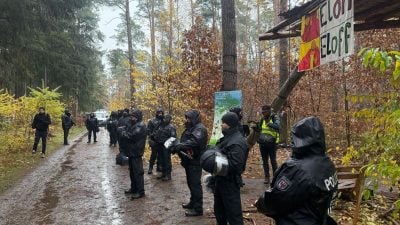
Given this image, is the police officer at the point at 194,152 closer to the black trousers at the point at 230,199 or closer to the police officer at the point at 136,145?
the police officer at the point at 136,145

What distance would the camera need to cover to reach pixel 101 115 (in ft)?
153

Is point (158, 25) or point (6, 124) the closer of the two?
point (6, 124)

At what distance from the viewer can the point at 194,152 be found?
707cm

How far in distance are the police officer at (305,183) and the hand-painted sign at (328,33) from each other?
1422mm

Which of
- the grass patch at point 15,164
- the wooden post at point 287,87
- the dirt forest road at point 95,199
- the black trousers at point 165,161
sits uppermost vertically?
the wooden post at point 287,87

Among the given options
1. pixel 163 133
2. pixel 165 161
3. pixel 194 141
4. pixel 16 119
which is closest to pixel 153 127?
pixel 163 133

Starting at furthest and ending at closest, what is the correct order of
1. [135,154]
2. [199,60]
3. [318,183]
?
[199,60], [135,154], [318,183]

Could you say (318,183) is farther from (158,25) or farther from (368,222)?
(158,25)

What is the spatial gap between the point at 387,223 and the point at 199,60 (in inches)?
441

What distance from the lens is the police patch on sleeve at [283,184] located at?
3146 mm

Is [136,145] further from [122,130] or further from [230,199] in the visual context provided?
[230,199]

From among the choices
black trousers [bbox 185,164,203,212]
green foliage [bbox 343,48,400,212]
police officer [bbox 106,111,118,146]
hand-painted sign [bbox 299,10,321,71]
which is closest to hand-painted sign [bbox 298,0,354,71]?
hand-painted sign [bbox 299,10,321,71]

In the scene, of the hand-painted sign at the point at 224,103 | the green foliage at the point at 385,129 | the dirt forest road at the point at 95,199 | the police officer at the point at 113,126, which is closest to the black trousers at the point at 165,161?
the dirt forest road at the point at 95,199

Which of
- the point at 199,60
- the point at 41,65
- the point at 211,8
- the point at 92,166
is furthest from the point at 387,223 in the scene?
the point at 211,8
